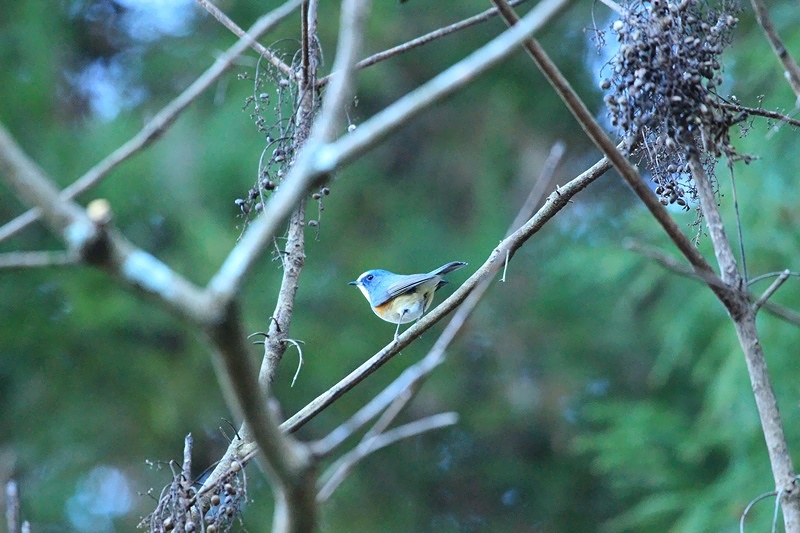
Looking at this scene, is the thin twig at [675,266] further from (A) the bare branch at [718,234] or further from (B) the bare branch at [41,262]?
(B) the bare branch at [41,262]

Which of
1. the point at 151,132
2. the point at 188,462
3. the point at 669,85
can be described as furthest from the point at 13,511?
the point at 669,85

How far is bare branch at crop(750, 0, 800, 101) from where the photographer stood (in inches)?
72.9

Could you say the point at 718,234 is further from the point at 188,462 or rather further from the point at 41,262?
the point at 41,262

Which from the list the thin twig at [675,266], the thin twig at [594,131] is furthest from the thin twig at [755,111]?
the thin twig at [594,131]

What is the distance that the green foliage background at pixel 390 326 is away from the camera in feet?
31.8

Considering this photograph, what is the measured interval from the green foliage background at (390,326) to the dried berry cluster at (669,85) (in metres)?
6.26

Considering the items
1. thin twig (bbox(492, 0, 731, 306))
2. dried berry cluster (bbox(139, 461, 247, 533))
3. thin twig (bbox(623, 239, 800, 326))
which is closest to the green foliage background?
dried berry cluster (bbox(139, 461, 247, 533))

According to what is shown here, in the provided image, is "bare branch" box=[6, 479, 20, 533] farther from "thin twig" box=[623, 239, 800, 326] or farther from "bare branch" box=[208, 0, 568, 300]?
"thin twig" box=[623, 239, 800, 326]

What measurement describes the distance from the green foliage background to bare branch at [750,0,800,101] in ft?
21.3

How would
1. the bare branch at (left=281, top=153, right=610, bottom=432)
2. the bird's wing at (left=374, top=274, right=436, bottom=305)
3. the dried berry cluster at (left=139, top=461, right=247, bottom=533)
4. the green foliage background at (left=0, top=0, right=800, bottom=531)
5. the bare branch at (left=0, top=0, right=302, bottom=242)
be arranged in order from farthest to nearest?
the green foliage background at (left=0, top=0, right=800, bottom=531)
the bird's wing at (left=374, top=274, right=436, bottom=305)
the dried berry cluster at (left=139, top=461, right=247, bottom=533)
the bare branch at (left=281, top=153, right=610, bottom=432)
the bare branch at (left=0, top=0, right=302, bottom=242)

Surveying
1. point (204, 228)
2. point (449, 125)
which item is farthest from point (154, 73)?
point (449, 125)

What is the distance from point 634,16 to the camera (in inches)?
93.4

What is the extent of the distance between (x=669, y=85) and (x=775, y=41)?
12.9 inches

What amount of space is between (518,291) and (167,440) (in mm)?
4527
